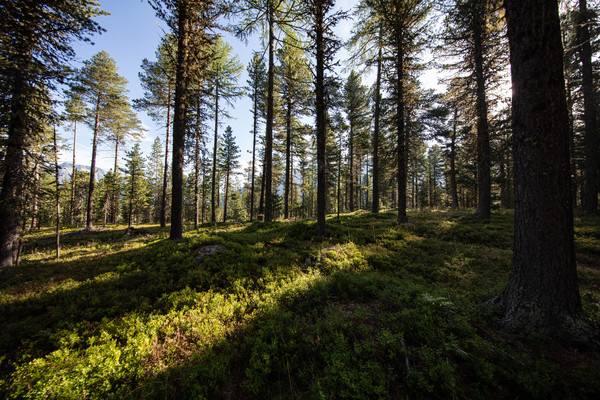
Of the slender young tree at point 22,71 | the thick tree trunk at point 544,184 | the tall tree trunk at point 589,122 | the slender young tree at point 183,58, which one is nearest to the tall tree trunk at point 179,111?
the slender young tree at point 183,58

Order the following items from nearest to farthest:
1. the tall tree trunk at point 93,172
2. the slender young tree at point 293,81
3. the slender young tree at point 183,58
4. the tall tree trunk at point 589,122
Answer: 1. the slender young tree at point 183,58
2. the tall tree trunk at point 589,122
3. the slender young tree at point 293,81
4. the tall tree trunk at point 93,172

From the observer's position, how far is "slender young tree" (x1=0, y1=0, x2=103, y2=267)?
739 cm

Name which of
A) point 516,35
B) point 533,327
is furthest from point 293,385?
point 516,35

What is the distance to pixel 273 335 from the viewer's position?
11.1 feet

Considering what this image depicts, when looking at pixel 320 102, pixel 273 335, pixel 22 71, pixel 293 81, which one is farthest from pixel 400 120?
pixel 22 71

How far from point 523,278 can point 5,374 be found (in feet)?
27.4

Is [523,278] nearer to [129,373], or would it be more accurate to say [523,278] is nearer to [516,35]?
[516,35]

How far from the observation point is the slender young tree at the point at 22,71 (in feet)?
24.3

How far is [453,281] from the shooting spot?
213 inches

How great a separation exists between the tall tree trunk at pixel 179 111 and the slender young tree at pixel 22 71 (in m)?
3.40

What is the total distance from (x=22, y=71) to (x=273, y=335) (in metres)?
13.3

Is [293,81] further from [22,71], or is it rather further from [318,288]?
[318,288]

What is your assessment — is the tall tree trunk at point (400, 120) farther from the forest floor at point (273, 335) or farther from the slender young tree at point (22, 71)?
the slender young tree at point (22, 71)

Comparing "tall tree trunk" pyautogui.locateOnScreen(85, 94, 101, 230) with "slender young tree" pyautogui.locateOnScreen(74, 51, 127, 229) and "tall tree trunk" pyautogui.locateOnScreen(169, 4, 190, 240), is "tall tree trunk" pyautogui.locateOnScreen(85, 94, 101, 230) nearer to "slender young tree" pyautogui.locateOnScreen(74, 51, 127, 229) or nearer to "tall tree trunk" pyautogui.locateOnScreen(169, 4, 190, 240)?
"slender young tree" pyautogui.locateOnScreen(74, 51, 127, 229)
